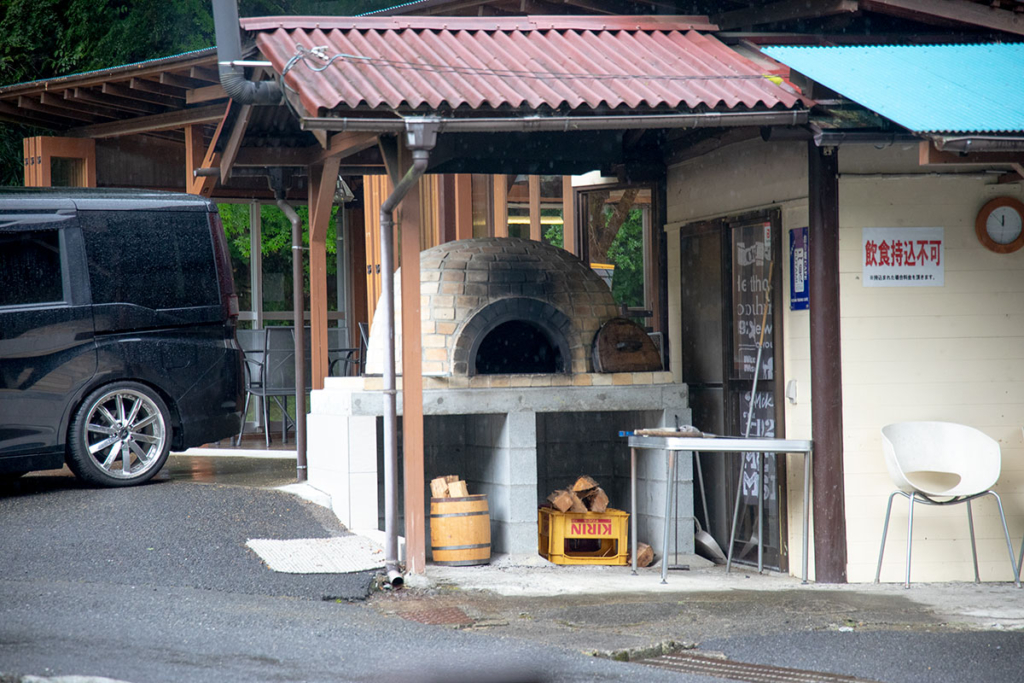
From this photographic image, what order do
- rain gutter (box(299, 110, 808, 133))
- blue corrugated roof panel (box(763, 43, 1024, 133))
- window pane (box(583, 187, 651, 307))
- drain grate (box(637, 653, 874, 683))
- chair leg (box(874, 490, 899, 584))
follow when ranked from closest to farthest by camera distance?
drain grate (box(637, 653, 874, 683)) → rain gutter (box(299, 110, 808, 133)) → blue corrugated roof panel (box(763, 43, 1024, 133)) → chair leg (box(874, 490, 899, 584)) → window pane (box(583, 187, 651, 307))

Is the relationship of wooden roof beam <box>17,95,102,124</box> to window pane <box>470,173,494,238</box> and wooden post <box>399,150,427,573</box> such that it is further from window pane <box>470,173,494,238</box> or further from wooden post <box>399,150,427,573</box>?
wooden post <box>399,150,427,573</box>

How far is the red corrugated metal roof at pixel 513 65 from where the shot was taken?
7020 mm

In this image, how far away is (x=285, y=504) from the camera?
28.7 feet

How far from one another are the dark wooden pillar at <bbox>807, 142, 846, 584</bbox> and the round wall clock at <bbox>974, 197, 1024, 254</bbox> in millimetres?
1043

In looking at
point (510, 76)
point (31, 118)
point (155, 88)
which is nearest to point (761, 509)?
point (510, 76)

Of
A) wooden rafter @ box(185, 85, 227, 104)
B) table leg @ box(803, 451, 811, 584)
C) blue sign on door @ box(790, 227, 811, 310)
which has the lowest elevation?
table leg @ box(803, 451, 811, 584)

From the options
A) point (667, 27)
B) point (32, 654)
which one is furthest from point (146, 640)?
point (667, 27)

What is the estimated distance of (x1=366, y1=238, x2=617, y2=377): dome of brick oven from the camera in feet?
29.2

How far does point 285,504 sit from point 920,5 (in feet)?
18.9

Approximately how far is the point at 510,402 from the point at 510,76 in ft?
8.21

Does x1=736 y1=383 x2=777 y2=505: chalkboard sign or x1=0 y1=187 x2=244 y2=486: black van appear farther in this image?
x1=0 y1=187 x2=244 y2=486: black van

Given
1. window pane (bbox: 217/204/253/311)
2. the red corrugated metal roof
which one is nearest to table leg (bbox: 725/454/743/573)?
the red corrugated metal roof

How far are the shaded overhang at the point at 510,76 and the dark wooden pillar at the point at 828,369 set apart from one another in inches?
28.4

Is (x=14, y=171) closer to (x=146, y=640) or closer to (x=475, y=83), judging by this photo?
(x=475, y=83)
